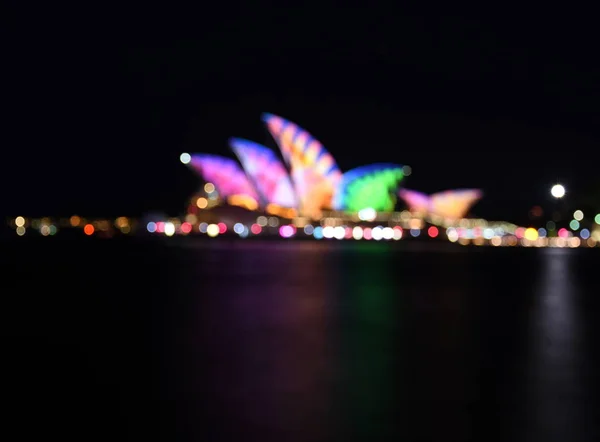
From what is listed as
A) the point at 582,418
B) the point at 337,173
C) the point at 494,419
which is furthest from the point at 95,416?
the point at 337,173

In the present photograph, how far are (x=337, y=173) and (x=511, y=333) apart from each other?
173 ft

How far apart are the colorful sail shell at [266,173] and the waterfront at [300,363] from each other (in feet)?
142

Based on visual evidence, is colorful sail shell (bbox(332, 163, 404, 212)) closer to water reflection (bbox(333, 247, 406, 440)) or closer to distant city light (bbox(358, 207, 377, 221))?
distant city light (bbox(358, 207, 377, 221))

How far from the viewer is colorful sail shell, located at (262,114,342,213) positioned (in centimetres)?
5531

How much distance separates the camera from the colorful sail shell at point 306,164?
181 feet

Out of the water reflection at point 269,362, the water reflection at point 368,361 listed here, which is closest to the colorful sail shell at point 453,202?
the water reflection at point 368,361

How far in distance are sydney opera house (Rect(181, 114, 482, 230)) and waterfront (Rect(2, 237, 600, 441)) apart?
4332 centimetres

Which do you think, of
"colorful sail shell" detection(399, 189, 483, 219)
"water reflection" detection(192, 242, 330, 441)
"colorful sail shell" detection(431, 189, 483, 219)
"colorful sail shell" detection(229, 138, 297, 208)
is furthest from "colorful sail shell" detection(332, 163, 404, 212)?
"water reflection" detection(192, 242, 330, 441)

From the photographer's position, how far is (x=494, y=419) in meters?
5.09

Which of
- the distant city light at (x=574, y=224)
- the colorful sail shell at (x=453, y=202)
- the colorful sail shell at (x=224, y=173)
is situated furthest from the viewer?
the colorful sail shell at (x=453, y=202)

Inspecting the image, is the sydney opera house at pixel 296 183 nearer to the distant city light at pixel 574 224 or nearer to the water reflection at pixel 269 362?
the distant city light at pixel 574 224

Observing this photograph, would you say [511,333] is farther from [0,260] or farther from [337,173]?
[337,173]

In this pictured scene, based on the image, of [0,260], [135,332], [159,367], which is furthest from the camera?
[0,260]

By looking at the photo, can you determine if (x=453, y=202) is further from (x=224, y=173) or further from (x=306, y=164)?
(x=224, y=173)
